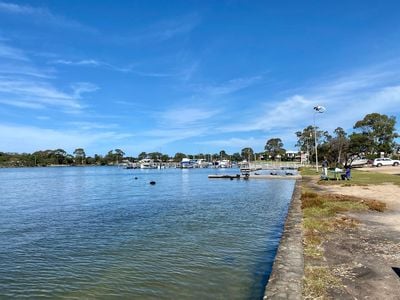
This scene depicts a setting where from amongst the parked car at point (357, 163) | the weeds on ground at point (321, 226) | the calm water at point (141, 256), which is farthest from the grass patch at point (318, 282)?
the parked car at point (357, 163)

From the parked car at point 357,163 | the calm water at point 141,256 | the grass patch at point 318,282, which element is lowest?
the calm water at point 141,256

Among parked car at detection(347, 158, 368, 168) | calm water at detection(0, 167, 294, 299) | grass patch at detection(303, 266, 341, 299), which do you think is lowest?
calm water at detection(0, 167, 294, 299)

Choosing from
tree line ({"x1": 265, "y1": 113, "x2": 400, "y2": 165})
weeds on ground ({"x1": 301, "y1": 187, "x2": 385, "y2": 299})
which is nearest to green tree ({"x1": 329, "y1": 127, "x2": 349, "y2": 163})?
tree line ({"x1": 265, "y1": 113, "x2": 400, "y2": 165})

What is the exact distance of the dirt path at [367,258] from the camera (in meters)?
6.87

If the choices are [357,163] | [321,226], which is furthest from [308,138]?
[321,226]

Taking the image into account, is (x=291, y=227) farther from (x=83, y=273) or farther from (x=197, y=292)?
(x=83, y=273)

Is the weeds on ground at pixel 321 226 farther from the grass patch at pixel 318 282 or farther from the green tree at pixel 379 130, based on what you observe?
the green tree at pixel 379 130

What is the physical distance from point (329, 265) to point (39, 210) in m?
24.1

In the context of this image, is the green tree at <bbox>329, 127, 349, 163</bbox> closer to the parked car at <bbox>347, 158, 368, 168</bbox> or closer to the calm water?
the parked car at <bbox>347, 158, 368, 168</bbox>

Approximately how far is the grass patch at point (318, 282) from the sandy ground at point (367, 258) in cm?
16

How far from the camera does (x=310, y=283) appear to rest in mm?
7273

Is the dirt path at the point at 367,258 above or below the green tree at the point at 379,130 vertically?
below

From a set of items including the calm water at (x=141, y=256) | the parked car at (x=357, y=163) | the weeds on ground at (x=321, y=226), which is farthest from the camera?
the parked car at (x=357, y=163)

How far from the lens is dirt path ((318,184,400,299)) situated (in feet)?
22.5
